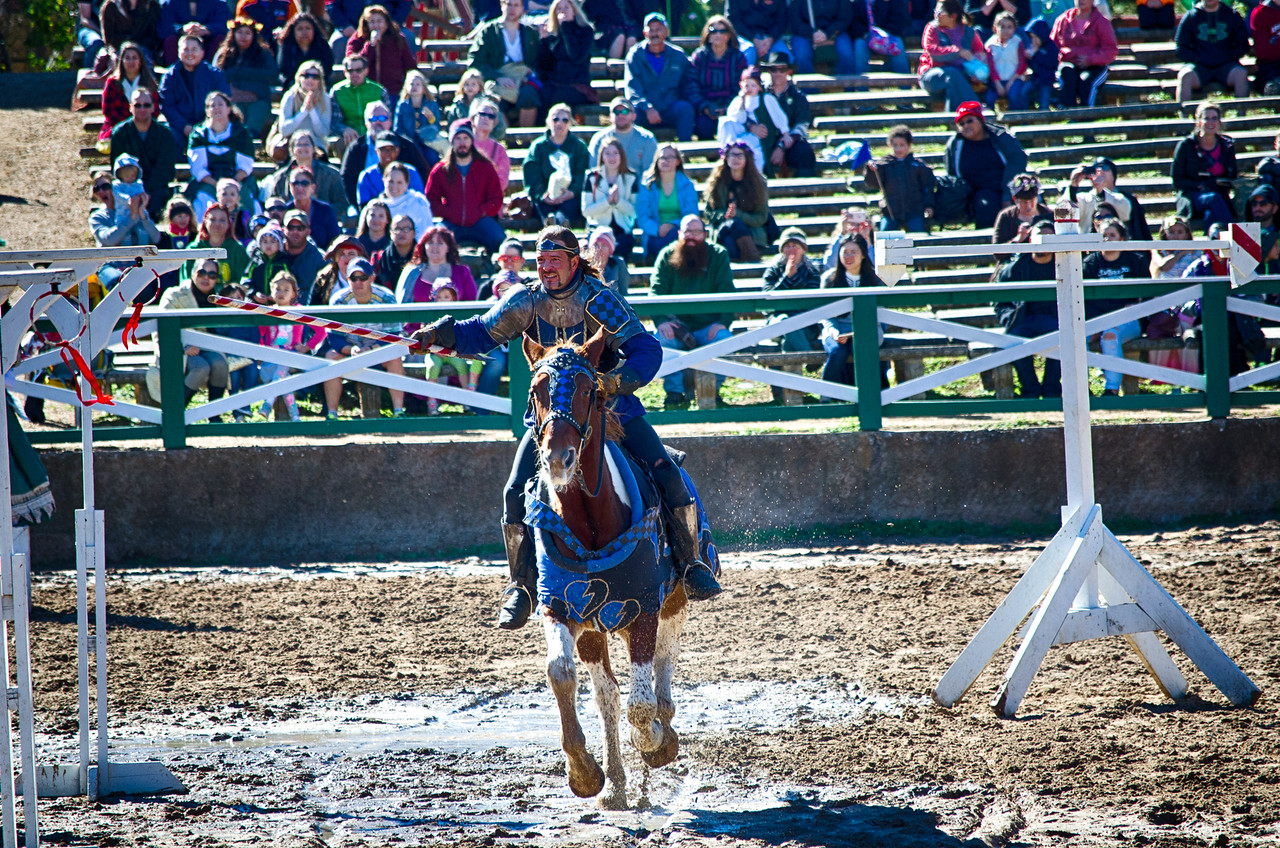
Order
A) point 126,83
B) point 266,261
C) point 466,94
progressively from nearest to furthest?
point 266,261 → point 466,94 → point 126,83

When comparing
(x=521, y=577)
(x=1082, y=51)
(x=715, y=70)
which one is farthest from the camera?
(x=1082, y=51)

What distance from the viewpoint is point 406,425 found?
10.7 m

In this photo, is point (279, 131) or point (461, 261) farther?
point (279, 131)

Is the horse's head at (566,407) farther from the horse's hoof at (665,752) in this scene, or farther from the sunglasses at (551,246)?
the horse's hoof at (665,752)

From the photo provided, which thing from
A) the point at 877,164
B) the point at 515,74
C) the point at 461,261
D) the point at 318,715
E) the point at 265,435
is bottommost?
the point at 318,715

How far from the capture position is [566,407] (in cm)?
505

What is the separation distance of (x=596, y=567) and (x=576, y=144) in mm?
9114

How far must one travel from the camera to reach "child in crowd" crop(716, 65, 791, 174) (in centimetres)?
1467

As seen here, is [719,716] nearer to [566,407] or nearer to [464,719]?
Result: [464,719]

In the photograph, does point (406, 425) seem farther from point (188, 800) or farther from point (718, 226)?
point (188, 800)

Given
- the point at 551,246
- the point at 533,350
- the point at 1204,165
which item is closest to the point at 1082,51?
the point at 1204,165

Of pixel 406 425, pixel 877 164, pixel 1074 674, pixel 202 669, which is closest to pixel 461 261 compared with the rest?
pixel 406 425

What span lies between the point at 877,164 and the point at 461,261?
14.3 feet

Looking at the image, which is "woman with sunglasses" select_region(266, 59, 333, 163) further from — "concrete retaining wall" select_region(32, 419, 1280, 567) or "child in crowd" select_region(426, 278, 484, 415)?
"concrete retaining wall" select_region(32, 419, 1280, 567)
